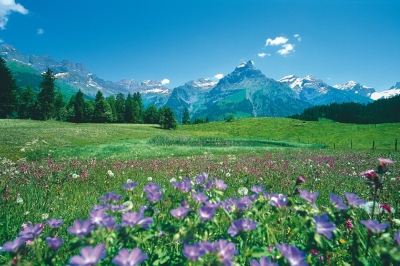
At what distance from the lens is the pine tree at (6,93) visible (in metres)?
76.8

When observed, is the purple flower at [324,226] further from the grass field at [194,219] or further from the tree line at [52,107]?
the tree line at [52,107]

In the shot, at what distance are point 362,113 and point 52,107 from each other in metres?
173

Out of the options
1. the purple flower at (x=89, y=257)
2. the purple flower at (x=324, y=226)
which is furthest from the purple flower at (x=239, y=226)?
the purple flower at (x=89, y=257)

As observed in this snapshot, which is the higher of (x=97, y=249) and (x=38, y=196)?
(x=97, y=249)

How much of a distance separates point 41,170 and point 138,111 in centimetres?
Answer: 10980

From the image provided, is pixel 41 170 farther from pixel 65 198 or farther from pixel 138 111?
pixel 138 111

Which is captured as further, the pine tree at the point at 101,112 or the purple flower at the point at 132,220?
the pine tree at the point at 101,112

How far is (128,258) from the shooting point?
1454 mm

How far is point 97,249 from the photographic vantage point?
1.39m

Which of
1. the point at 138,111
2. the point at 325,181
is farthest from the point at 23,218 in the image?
the point at 138,111

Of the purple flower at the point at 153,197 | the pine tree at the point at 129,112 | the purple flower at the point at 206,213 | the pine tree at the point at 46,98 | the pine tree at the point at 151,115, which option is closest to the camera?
the purple flower at the point at 206,213

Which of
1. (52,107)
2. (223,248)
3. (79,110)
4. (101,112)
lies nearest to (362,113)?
(101,112)

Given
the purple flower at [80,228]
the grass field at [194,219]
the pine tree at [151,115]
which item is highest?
the pine tree at [151,115]

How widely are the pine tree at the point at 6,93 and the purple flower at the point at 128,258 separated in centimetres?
9833
